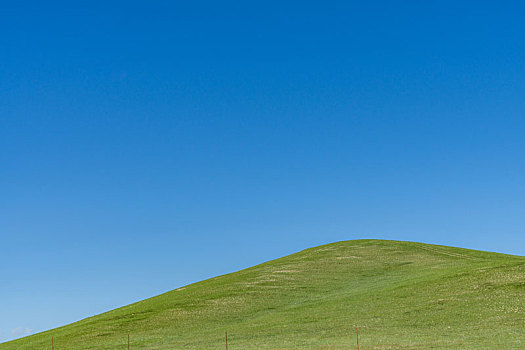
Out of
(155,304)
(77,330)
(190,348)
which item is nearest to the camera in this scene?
(190,348)

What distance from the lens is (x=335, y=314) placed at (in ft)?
131

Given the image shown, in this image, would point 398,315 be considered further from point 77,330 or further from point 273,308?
point 77,330

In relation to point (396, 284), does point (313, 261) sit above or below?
above

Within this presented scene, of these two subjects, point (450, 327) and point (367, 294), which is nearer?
point (450, 327)

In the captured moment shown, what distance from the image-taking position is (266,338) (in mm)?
33719

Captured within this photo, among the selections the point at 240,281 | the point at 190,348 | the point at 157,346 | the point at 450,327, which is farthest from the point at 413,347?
the point at 240,281

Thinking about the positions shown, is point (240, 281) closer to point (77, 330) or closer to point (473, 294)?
point (77, 330)

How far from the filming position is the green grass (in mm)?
31266

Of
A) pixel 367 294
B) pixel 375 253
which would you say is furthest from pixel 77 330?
pixel 375 253

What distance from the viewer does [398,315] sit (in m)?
37.4

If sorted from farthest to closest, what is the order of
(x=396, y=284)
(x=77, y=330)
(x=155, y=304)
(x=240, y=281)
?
(x=240, y=281) < (x=155, y=304) < (x=396, y=284) < (x=77, y=330)

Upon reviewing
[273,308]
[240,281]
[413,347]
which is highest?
[240,281]

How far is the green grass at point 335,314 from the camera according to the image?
31.3m

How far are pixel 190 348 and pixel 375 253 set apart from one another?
162 ft
